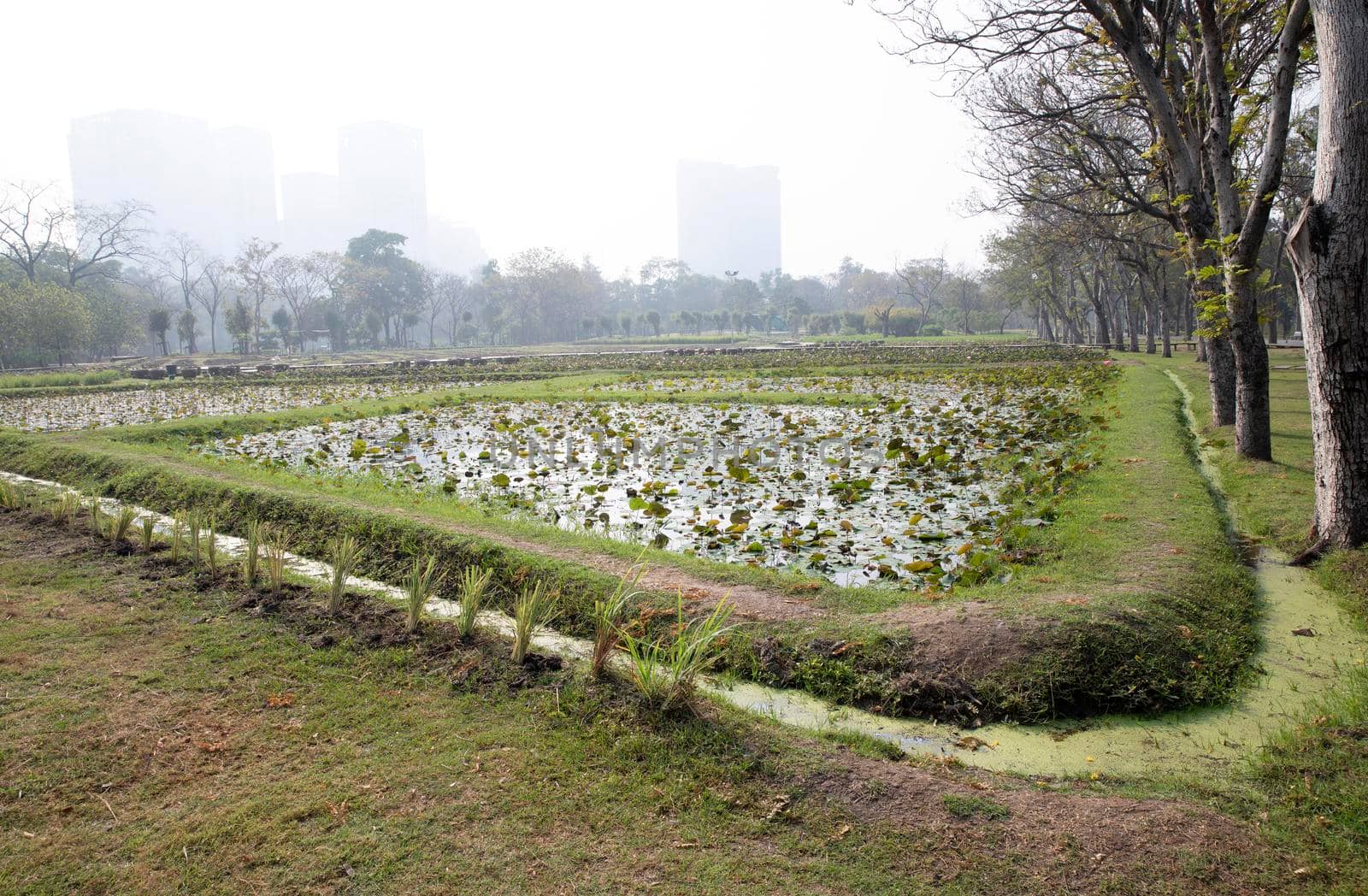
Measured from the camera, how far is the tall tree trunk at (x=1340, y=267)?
201 inches

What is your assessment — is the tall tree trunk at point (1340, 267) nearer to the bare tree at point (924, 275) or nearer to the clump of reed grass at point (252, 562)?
the clump of reed grass at point (252, 562)

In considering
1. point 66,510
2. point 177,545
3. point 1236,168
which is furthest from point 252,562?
point 1236,168

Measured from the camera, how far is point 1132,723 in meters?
3.77

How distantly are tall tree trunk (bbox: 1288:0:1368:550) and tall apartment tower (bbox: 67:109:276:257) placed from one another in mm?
173092

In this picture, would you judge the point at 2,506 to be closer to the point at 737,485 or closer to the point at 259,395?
the point at 737,485

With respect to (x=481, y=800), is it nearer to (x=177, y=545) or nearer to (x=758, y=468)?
(x=177, y=545)

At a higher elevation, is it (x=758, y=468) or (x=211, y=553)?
(x=758, y=468)

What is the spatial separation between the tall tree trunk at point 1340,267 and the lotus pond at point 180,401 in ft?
54.6

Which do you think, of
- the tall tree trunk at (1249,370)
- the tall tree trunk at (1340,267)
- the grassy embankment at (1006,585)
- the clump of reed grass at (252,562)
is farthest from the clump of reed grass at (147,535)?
the tall tree trunk at (1249,370)

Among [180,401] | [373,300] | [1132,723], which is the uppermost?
[373,300]

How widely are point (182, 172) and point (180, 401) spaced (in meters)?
184

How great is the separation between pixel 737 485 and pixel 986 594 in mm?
3666

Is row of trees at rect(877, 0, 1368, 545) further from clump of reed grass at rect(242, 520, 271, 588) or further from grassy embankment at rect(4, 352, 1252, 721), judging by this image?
clump of reed grass at rect(242, 520, 271, 588)

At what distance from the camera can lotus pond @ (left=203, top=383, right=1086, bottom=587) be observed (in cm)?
634
